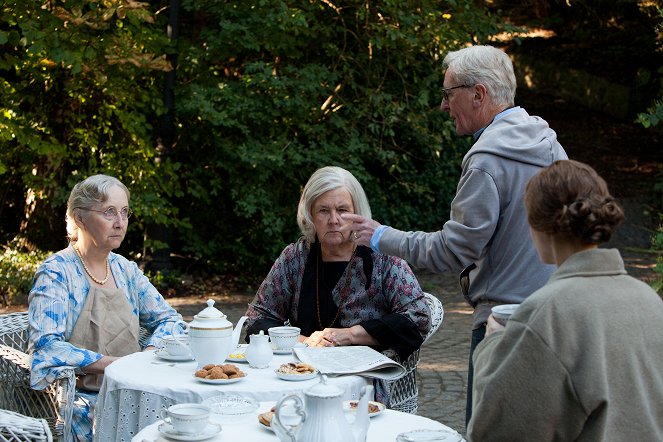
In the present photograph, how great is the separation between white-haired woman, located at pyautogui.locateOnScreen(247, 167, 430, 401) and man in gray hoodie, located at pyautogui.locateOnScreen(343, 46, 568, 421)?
737 millimetres

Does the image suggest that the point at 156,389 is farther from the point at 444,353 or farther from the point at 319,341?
the point at 444,353

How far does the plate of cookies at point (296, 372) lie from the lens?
3.32 m

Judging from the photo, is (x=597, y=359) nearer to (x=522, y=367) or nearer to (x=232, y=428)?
(x=522, y=367)

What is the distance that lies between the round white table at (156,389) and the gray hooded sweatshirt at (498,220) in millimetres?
595

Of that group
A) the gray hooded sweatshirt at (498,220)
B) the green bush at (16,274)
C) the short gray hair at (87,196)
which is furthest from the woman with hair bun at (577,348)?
the green bush at (16,274)

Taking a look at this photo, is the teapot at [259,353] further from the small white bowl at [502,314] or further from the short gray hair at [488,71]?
the small white bowl at [502,314]

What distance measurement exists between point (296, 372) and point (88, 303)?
3.93 feet

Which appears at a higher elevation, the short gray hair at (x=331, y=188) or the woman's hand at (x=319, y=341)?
the short gray hair at (x=331, y=188)

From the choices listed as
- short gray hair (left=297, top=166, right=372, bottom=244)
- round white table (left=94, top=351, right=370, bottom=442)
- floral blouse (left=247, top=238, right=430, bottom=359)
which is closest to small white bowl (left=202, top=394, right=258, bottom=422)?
round white table (left=94, top=351, right=370, bottom=442)

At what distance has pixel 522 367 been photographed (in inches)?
79.6

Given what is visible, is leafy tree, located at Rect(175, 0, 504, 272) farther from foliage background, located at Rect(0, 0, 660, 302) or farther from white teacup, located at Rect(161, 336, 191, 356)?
white teacup, located at Rect(161, 336, 191, 356)

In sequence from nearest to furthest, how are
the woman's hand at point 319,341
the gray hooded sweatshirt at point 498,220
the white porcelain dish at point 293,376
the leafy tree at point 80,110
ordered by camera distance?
A: the gray hooded sweatshirt at point 498,220 → the white porcelain dish at point 293,376 → the woman's hand at point 319,341 → the leafy tree at point 80,110

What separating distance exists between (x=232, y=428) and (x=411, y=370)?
1.63 metres

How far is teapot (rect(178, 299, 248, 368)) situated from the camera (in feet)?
11.1
